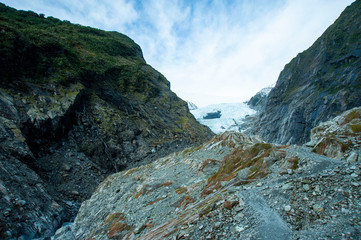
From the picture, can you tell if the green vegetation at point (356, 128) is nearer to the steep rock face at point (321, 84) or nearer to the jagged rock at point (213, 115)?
the steep rock face at point (321, 84)

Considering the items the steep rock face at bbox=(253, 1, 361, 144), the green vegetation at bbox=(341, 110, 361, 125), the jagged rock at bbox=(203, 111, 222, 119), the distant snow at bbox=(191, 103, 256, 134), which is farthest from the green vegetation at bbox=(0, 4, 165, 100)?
the jagged rock at bbox=(203, 111, 222, 119)

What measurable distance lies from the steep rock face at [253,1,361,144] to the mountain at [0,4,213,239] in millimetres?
34645

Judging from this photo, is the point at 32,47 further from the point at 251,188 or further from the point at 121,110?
the point at 251,188

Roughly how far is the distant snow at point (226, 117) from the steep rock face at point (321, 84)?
94.2ft

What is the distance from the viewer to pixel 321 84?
5581 cm

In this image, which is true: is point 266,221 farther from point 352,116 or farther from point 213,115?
point 213,115

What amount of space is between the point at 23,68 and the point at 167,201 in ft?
101

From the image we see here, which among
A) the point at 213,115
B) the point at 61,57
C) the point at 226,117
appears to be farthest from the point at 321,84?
the point at 61,57

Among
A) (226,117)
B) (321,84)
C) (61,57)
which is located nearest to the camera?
(61,57)

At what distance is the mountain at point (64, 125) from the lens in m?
13.9

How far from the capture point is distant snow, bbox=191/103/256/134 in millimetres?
102869

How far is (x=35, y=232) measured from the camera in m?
11.3

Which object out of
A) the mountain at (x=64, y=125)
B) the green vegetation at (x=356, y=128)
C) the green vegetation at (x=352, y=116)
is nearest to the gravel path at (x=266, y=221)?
the green vegetation at (x=356, y=128)

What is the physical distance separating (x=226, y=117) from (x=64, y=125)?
10321 cm
